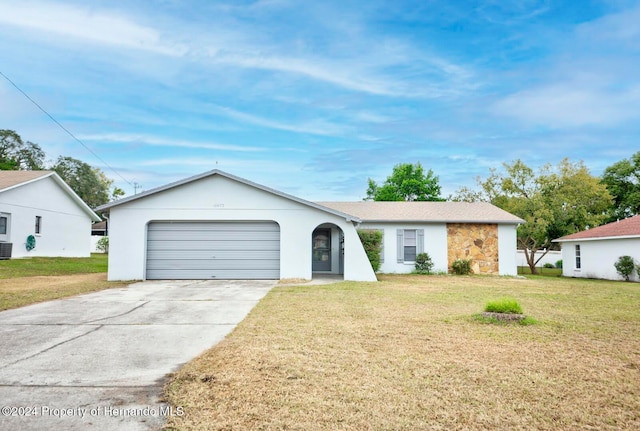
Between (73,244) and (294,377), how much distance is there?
2712 centimetres

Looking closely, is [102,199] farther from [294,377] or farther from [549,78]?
[294,377]

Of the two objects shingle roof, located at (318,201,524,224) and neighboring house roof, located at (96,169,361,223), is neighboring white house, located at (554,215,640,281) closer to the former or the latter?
shingle roof, located at (318,201,524,224)

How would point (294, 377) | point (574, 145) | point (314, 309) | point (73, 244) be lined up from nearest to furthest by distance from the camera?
point (294, 377) → point (314, 309) → point (73, 244) → point (574, 145)

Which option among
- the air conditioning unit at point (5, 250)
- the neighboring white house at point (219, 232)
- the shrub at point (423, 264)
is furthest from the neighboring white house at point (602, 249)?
the air conditioning unit at point (5, 250)

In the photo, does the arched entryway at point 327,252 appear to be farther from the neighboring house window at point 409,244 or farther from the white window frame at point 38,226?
the white window frame at point 38,226

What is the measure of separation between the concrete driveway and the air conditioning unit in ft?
42.0

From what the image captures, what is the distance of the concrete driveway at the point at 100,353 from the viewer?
11.9 feet

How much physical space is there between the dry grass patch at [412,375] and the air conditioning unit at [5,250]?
58.4 ft

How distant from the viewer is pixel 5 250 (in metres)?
20.3

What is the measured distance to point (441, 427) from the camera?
11.1 feet

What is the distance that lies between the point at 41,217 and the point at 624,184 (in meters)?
46.8

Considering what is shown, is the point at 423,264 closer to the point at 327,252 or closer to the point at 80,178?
the point at 327,252

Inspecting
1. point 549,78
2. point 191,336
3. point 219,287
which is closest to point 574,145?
point 549,78

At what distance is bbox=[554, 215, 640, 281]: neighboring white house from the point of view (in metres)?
20.5
